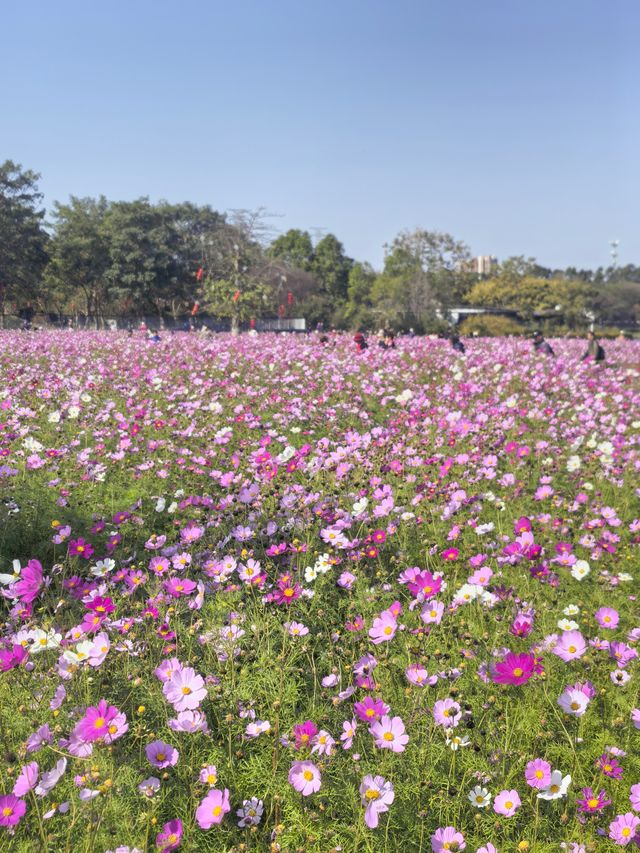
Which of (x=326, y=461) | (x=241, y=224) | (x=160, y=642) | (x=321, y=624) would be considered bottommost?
(x=321, y=624)

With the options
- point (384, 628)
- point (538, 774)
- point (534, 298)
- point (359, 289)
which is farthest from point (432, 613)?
point (359, 289)

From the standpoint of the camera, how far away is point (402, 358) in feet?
29.5

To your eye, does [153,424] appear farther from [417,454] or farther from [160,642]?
[160,642]

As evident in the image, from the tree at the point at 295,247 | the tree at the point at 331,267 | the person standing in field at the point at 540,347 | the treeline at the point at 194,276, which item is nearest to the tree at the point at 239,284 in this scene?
the treeline at the point at 194,276

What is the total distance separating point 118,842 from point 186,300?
133 feet

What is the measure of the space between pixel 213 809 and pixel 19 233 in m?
33.6

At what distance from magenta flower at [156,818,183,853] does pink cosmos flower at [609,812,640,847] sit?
0.89 meters

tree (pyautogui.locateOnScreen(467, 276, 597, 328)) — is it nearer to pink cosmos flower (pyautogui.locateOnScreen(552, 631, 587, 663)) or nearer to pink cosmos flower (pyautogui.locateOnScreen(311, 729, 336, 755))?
pink cosmos flower (pyautogui.locateOnScreen(552, 631, 587, 663))

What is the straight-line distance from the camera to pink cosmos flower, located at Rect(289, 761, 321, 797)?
4.30 ft

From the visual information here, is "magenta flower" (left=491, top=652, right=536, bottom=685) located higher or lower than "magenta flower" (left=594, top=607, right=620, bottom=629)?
higher

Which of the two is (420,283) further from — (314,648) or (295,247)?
(314,648)

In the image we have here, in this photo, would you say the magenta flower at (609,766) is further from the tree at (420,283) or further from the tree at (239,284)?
the tree at (420,283)

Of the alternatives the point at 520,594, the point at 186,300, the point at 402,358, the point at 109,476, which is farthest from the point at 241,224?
the point at 520,594

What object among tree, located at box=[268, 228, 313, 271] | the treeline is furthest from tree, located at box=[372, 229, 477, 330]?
tree, located at box=[268, 228, 313, 271]
